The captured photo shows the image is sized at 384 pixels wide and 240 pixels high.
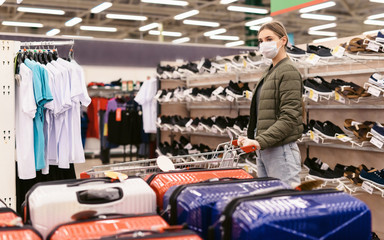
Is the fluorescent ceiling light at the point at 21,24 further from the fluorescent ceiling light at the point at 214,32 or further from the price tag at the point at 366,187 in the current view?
the price tag at the point at 366,187

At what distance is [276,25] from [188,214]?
147 cm

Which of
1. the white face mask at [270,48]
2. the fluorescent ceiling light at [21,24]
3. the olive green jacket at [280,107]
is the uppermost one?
the fluorescent ceiling light at [21,24]

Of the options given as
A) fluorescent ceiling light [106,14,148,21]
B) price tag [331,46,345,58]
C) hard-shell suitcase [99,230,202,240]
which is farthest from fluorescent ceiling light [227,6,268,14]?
hard-shell suitcase [99,230,202,240]

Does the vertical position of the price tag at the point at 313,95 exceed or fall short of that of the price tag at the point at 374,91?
it falls short

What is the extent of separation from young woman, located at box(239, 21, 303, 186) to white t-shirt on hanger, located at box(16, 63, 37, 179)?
6.22ft

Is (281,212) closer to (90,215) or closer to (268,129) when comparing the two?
(90,215)

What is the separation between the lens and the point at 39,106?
3.63m

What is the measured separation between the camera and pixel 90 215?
141 centimetres

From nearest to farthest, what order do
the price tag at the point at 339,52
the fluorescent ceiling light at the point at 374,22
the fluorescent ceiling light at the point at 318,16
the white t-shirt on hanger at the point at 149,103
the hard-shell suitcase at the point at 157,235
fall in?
1. the hard-shell suitcase at the point at 157,235
2. the price tag at the point at 339,52
3. the white t-shirt on hanger at the point at 149,103
4. the fluorescent ceiling light at the point at 374,22
5. the fluorescent ceiling light at the point at 318,16

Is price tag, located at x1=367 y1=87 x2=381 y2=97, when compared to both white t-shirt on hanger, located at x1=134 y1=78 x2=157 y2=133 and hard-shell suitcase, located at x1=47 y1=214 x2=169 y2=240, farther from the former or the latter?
white t-shirt on hanger, located at x1=134 y1=78 x2=157 y2=133

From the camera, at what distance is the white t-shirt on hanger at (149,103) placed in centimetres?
811

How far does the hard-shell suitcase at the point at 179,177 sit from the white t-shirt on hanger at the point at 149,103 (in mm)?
6227

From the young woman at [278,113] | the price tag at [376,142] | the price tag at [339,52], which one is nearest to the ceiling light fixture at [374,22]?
the price tag at [339,52]

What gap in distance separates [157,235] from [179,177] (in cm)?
58
